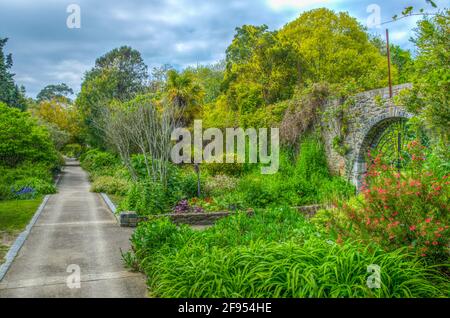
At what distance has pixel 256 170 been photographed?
15.6 m

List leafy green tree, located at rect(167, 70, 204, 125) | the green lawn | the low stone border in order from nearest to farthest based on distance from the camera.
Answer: the green lawn, the low stone border, leafy green tree, located at rect(167, 70, 204, 125)

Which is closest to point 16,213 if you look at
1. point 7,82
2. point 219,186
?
point 219,186

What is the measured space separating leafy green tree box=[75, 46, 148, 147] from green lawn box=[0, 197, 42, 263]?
10.1 metres

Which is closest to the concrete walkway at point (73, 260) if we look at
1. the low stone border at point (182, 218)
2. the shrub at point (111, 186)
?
the low stone border at point (182, 218)

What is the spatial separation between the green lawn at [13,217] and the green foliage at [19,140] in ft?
16.6

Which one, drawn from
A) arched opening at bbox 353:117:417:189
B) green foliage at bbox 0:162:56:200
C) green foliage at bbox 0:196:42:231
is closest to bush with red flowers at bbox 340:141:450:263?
arched opening at bbox 353:117:417:189

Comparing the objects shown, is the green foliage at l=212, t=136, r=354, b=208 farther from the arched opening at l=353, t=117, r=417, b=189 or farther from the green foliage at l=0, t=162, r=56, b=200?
the green foliage at l=0, t=162, r=56, b=200

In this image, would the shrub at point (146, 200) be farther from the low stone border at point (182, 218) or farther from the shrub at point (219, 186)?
the shrub at point (219, 186)

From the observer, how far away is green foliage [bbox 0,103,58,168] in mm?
17531

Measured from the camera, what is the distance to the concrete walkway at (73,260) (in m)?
5.06

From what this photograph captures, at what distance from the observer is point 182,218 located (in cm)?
973

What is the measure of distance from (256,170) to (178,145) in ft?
15.8
